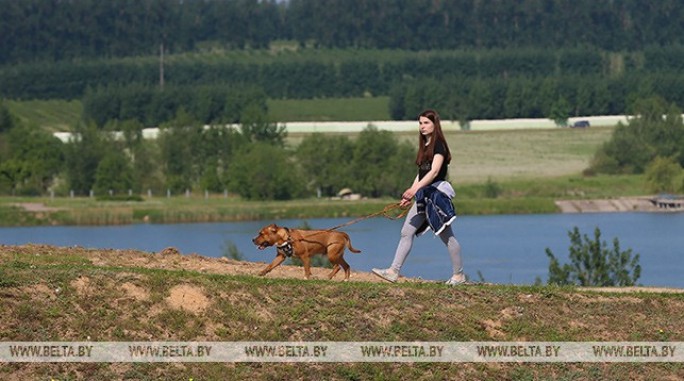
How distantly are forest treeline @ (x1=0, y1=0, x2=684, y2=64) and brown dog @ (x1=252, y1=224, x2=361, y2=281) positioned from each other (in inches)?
5167

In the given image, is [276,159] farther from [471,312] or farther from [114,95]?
[471,312]

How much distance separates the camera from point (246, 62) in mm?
144000

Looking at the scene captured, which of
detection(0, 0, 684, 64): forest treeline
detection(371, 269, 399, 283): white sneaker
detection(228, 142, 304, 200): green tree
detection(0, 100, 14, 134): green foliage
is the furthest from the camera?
detection(0, 0, 684, 64): forest treeline

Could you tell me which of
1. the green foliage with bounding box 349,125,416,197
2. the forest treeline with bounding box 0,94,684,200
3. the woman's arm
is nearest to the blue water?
the green foliage with bounding box 349,125,416,197

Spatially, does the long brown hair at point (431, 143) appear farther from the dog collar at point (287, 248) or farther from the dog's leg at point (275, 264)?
the dog's leg at point (275, 264)

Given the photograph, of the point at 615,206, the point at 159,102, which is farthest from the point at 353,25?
the point at 615,206

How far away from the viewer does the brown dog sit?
1838 cm

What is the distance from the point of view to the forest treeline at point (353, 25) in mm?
151125

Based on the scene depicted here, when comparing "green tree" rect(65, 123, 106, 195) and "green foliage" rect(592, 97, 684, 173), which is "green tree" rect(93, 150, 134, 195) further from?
"green foliage" rect(592, 97, 684, 173)

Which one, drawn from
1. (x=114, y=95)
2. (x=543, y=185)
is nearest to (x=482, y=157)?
(x=543, y=185)

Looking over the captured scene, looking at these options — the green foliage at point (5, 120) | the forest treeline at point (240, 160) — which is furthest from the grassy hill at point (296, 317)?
the green foliage at point (5, 120)

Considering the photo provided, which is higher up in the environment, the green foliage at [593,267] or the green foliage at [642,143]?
the green foliage at [593,267]

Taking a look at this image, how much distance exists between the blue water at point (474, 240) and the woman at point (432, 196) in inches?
804

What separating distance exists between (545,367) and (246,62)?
12831cm
